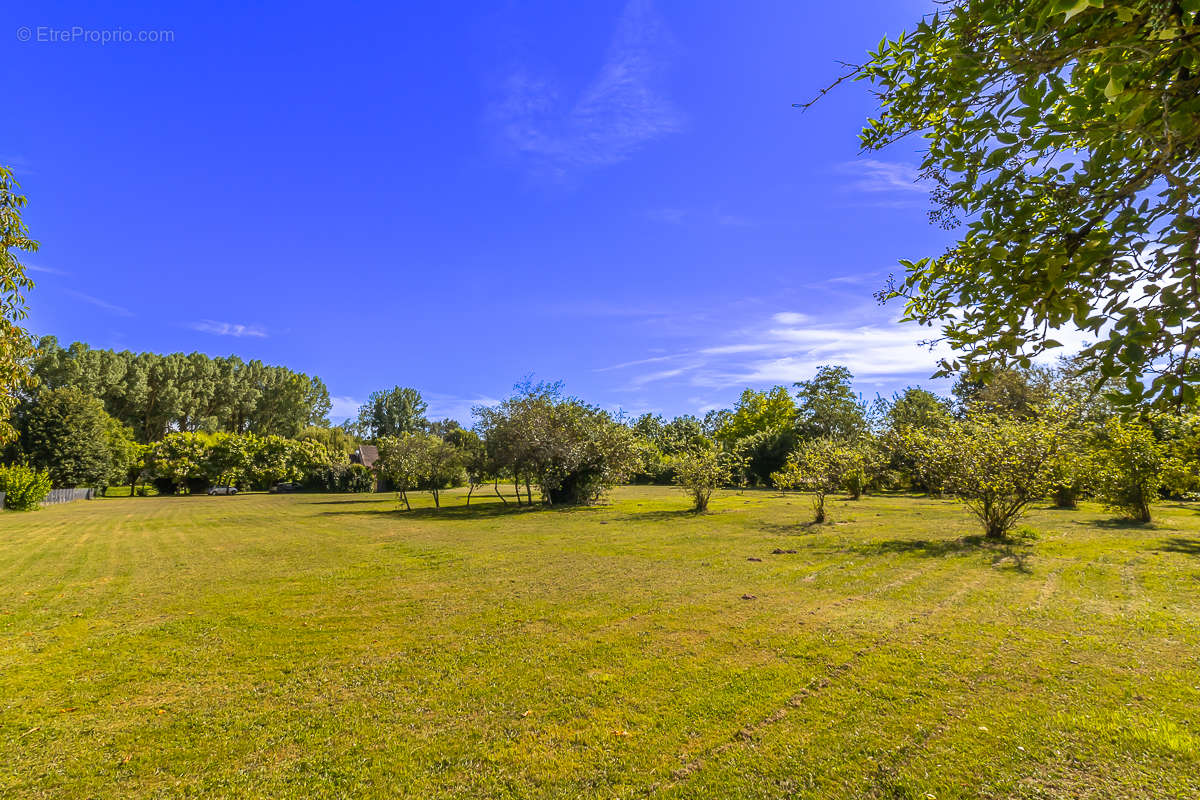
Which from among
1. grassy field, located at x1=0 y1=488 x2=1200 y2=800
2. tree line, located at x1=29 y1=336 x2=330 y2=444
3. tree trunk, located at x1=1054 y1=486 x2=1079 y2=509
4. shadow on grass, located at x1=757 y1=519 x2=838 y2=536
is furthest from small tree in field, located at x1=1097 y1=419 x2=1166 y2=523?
tree line, located at x1=29 y1=336 x2=330 y2=444

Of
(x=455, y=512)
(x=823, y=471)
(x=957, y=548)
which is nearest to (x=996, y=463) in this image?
(x=957, y=548)

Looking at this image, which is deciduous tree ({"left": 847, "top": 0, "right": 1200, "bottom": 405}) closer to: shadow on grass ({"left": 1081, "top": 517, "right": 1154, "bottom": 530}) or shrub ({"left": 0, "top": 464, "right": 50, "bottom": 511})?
shadow on grass ({"left": 1081, "top": 517, "right": 1154, "bottom": 530})

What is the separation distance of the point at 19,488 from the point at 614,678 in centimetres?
4069

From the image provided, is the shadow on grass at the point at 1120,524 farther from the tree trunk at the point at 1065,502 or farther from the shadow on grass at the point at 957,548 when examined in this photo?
the shadow on grass at the point at 957,548

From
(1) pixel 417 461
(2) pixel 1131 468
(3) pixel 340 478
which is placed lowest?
(3) pixel 340 478

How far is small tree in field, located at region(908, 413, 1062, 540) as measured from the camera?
12.9 meters

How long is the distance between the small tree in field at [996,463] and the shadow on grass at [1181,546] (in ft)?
9.21

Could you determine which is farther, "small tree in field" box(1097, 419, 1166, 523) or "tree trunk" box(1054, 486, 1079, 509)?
"tree trunk" box(1054, 486, 1079, 509)

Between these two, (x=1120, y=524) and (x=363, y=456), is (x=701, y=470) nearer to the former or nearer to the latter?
(x=1120, y=524)

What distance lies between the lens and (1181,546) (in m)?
12.9

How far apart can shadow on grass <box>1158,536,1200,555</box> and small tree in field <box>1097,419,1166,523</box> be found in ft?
6.43

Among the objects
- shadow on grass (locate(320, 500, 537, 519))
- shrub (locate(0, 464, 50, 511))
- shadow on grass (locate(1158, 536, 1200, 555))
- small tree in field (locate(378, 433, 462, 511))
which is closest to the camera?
shadow on grass (locate(1158, 536, 1200, 555))

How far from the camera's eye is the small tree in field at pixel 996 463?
12.9 m

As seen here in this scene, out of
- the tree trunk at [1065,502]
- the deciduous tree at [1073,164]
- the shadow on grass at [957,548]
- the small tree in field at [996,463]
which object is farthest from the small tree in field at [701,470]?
the deciduous tree at [1073,164]
